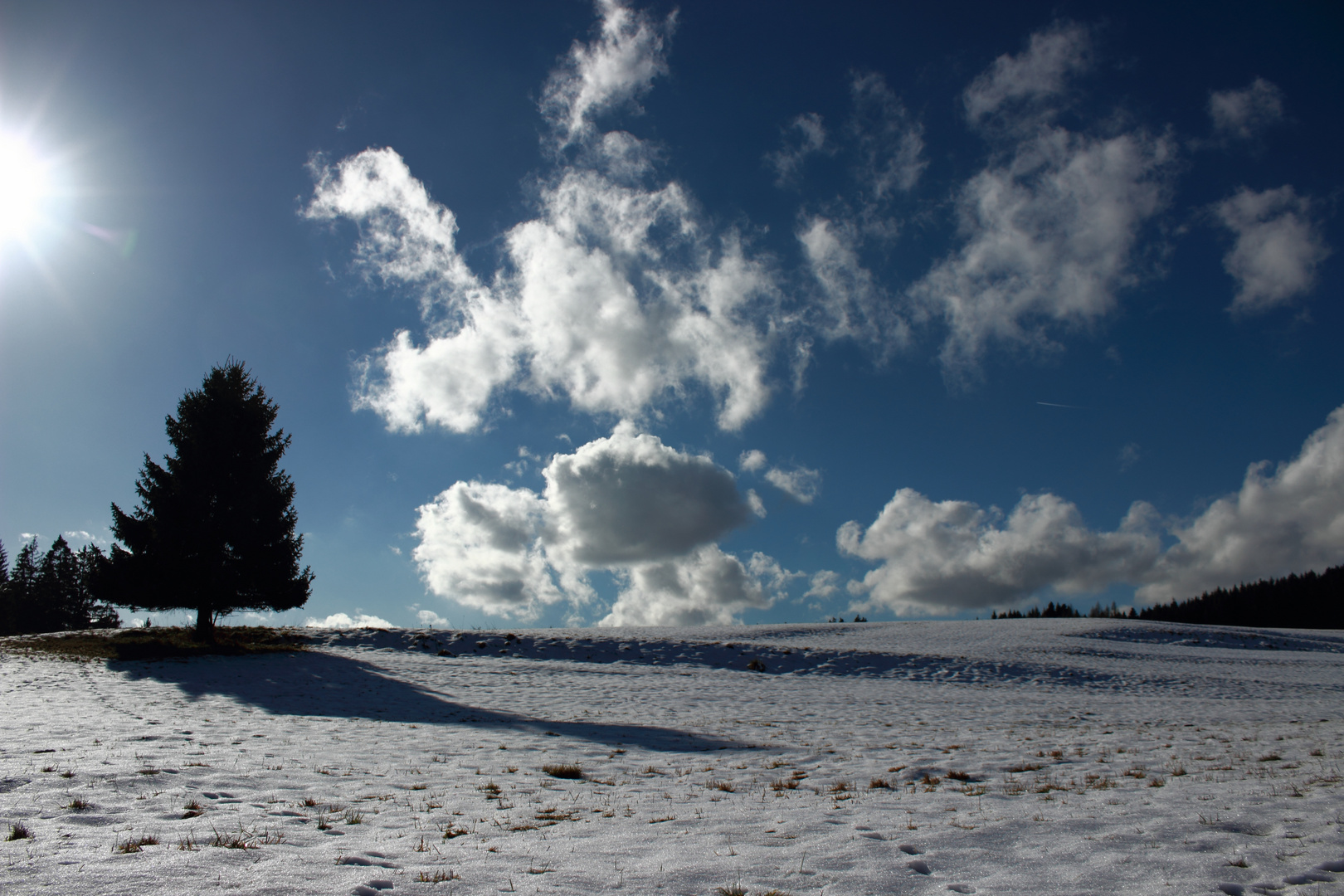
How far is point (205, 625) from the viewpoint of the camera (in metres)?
29.1

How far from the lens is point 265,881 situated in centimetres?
513

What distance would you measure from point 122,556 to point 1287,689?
161ft

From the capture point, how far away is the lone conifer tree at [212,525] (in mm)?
27844

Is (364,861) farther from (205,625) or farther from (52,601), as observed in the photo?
(52,601)

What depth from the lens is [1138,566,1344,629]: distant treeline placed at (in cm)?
9438

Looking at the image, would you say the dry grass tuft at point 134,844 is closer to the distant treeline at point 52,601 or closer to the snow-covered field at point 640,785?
the snow-covered field at point 640,785

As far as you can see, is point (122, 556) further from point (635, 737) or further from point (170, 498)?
point (635, 737)

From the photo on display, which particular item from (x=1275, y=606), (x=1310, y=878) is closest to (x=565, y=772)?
A: (x=1310, y=878)

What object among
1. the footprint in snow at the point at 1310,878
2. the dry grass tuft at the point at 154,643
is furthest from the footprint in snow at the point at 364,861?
the dry grass tuft at the point at 154,643

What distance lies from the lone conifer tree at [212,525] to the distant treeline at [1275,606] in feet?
378

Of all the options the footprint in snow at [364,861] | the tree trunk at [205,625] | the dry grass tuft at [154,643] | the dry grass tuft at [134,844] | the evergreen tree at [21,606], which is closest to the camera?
the footprint in snow at [364,861]

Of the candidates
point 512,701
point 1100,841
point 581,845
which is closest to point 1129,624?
point 512,701

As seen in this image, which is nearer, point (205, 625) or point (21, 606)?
point (205, 625)

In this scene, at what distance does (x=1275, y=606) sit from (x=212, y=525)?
451 feet
